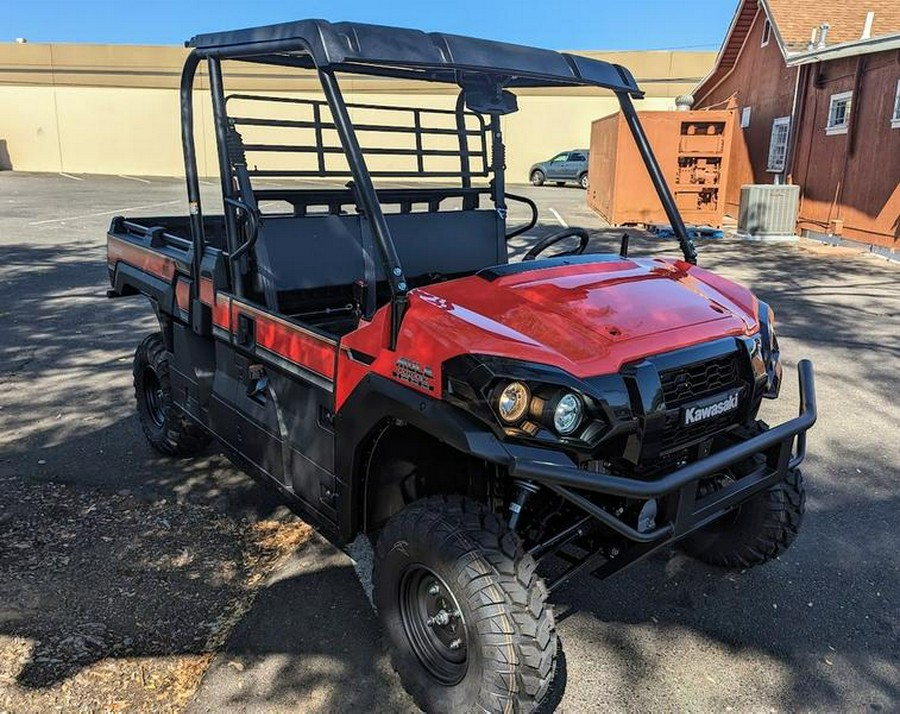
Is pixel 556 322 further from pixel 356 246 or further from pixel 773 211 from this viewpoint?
pixel 773 211

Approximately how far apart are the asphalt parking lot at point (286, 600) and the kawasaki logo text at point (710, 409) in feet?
3.21

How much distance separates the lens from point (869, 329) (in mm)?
7094

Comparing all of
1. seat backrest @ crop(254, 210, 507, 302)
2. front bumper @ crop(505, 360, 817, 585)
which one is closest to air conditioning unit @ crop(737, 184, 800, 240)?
seat backrest @ crop(254, 210, 507, 302)

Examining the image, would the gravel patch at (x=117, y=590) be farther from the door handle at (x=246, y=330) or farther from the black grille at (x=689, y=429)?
the black grille at (x=689, y=429)

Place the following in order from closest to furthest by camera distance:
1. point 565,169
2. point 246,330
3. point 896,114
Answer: point 246,330 → point 896,114 → point 565,169

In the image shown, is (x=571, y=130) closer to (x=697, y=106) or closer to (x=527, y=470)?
(x=697, y=106)

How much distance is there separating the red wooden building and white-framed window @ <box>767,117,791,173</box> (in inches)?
0.9

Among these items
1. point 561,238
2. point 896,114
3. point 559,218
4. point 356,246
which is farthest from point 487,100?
point 559,218

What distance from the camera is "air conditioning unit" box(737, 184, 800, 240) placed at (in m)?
13.4

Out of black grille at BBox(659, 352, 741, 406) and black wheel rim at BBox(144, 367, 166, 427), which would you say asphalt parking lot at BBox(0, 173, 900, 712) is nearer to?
black wheel rim at BBox(144, 367, 166, 427)

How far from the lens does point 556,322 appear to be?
7.31 feet

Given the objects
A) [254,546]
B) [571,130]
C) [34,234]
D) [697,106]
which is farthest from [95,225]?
[571,130]

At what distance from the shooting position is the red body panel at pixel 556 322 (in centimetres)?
211

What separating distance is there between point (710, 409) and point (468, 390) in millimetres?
780
